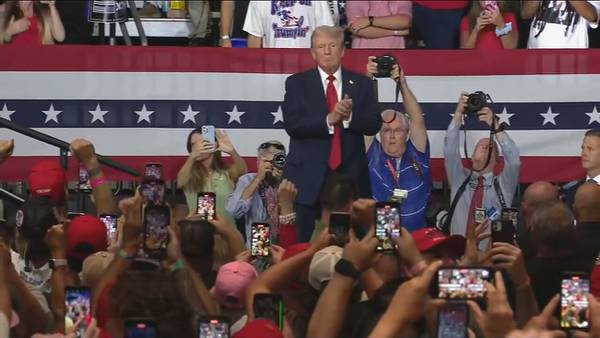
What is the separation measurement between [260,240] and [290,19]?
4.77 metres

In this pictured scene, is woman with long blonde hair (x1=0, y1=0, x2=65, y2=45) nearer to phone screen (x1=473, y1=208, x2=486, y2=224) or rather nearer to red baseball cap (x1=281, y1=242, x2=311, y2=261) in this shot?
phone screen (x1=473, y1=208, x2=486, y2=224)

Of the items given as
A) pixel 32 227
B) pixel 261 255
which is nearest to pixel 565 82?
pixel 261 255

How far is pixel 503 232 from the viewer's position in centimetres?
901

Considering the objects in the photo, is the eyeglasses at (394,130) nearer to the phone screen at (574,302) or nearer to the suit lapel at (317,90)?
the suit lapel at (317,90)

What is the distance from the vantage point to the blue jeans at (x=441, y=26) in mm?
13945

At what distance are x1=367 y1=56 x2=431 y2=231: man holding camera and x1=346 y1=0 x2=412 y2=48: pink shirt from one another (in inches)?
62.3

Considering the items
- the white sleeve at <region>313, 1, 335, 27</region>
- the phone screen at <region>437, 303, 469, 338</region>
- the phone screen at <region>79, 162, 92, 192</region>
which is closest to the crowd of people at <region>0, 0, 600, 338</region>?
the phone screen at <region>437, 303, 469, 338</region>

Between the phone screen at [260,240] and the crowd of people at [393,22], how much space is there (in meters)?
4.64

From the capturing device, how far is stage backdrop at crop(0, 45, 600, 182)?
43.2 feet

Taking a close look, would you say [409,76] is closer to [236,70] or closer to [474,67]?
[474,67]

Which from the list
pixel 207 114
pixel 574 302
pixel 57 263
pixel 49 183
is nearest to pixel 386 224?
pixel 574 302

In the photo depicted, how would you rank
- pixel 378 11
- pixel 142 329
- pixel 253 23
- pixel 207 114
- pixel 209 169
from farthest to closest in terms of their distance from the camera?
pixel 378 11 → pixel 253 23 → pixel 207 114 → pixel 209 169 → pixel 142 329

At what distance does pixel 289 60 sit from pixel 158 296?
21.8 feet

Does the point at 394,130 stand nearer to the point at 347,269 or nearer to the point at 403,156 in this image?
the point at 403,156
